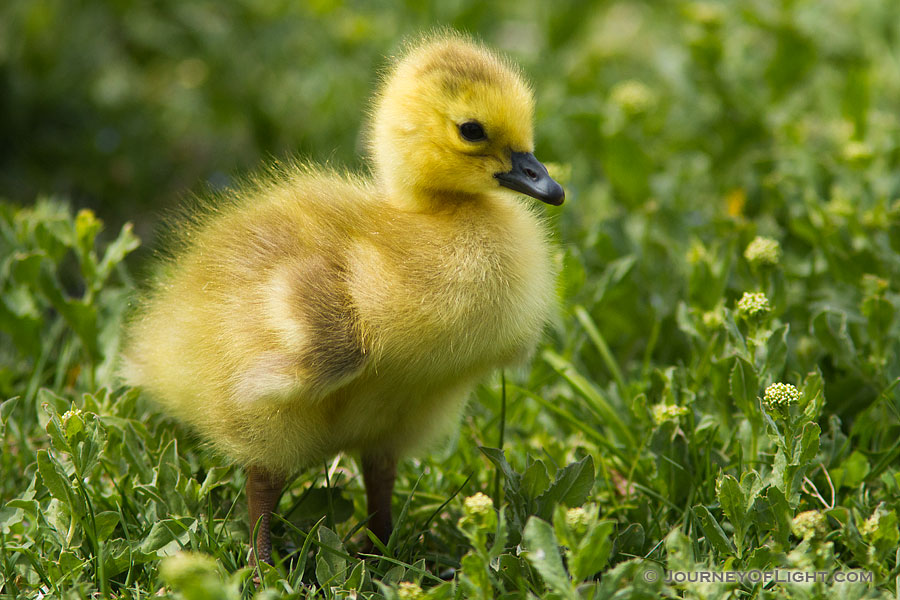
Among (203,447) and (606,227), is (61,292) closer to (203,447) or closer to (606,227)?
(203,447)

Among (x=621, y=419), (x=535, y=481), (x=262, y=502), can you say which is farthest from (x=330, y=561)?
(x=621, y=419)

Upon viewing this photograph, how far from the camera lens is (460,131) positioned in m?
2.25

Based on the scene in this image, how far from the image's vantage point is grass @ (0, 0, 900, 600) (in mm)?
2094

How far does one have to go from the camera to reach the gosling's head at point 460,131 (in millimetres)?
2238

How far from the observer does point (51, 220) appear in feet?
9.50

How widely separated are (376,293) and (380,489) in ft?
2.03

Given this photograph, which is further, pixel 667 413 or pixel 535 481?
pixel 667 413

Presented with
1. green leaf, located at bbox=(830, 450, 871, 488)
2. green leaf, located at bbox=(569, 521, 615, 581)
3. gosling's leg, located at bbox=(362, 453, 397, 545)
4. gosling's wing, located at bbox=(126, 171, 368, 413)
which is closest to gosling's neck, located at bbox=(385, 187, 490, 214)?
gosling's wing, located at bbox=(126, 171, 368, 413)

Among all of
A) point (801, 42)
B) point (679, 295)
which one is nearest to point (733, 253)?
point (679, 295)

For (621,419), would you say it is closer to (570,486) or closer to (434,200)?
(570,486)

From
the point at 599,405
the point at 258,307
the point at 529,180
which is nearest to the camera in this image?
the point at 258,307

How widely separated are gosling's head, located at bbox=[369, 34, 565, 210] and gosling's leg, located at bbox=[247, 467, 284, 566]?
72cm

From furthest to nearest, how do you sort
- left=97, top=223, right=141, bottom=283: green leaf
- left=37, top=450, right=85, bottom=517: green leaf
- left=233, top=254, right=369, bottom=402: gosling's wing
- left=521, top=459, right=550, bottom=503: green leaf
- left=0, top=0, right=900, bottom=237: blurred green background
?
left=0, top=0, right=900, bottom=237: blurred green background → left=97, top=223, right=141, bottom=283: green leaf → left=521, top=459, right=550, bottom=503: green leaf → left=37, top=450, right=85, bottom=517: green leaf → left=233, top=254, right=369, bottom=402: gosling's wing

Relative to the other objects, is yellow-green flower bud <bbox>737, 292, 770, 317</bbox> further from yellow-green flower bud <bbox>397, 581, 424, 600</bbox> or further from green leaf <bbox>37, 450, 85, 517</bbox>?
green leaf <bbox>37, 450, 85, 517</bbox>
